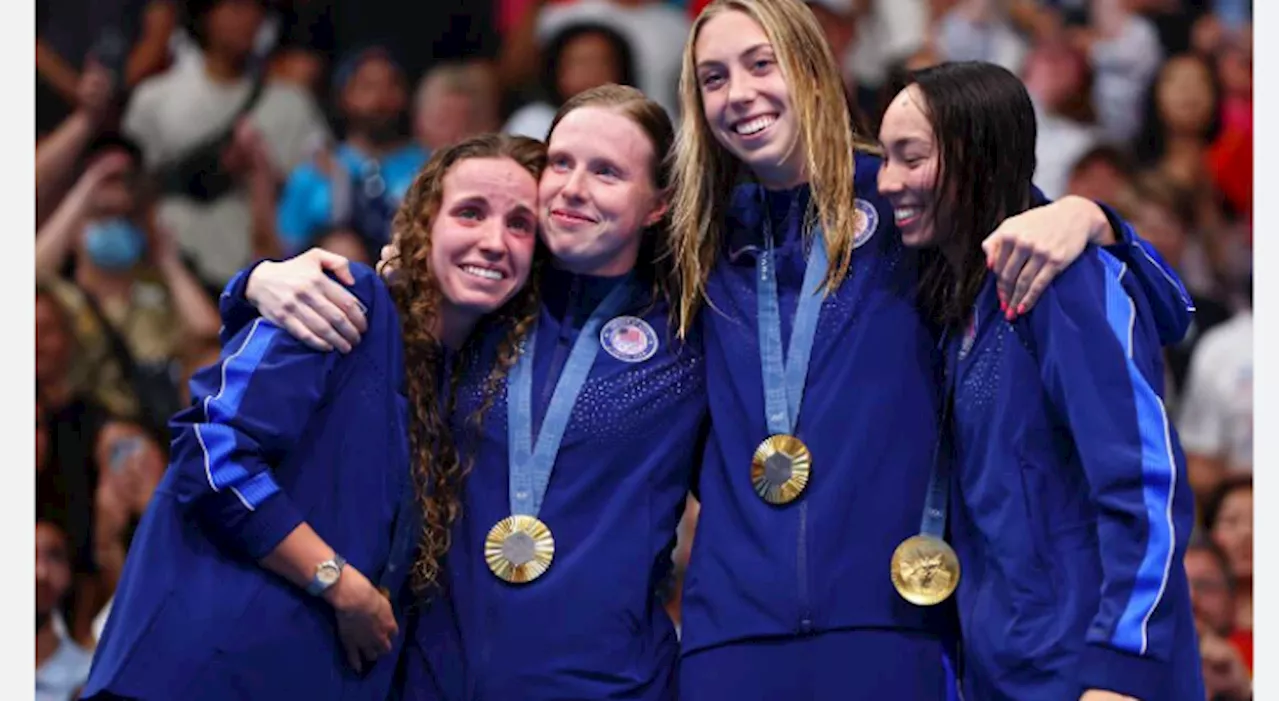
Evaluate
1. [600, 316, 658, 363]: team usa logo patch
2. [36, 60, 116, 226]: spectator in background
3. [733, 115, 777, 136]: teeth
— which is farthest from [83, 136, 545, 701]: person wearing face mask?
[36, 60, 116, 226]: spectator in background

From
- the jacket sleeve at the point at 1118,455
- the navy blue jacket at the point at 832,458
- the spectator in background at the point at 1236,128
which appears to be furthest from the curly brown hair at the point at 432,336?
the spectator in background at the point at 1236,128

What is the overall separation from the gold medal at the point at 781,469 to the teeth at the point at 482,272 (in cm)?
71

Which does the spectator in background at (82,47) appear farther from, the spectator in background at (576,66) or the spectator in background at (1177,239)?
the spectator in background at (1177,239)

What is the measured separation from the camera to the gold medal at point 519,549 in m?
3.34

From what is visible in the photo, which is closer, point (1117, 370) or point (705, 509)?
point (1117, 370)

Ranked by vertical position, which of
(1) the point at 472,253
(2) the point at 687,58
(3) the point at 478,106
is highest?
(3) the point at 478,106

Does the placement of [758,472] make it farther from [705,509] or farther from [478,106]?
[478,106]

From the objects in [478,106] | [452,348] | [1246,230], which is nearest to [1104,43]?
[1246,230]

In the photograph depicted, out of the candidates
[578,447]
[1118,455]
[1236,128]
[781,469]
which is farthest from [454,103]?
[1118,455]

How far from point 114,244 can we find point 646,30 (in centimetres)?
254

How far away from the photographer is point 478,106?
727cm

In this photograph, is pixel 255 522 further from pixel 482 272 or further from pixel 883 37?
pixel 883 37

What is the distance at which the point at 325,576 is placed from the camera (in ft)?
10.4

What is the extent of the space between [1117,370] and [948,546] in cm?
52
